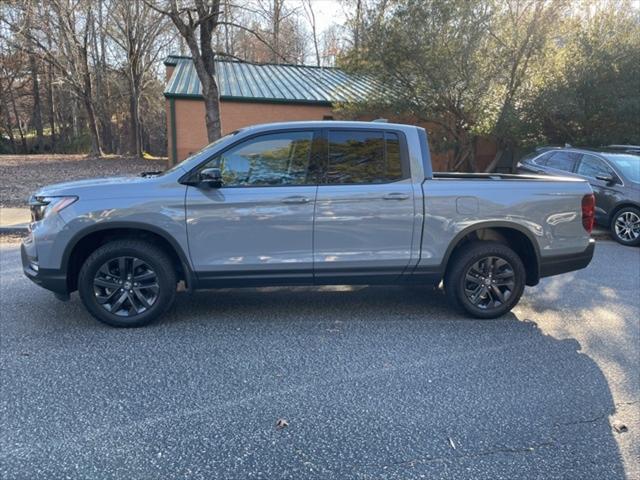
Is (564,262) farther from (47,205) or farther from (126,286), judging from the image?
(47,205)

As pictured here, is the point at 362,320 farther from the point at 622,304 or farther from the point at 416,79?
the point at 416,79

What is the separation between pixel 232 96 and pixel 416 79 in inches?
245

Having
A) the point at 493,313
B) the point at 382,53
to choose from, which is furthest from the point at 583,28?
the point at 493,313

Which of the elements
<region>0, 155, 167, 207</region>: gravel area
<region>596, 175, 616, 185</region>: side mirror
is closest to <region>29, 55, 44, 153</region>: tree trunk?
<region>0, 155, 167, 207</region>: gravel area

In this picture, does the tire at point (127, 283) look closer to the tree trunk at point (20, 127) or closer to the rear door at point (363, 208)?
the rear door at point (363, 208)

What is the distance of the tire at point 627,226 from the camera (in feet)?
28.3

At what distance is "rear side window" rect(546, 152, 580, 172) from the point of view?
978 cm

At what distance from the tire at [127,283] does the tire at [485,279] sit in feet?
9.10

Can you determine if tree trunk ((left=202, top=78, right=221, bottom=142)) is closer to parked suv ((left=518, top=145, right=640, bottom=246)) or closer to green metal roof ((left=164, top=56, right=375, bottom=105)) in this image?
green metal roof ((left=164, top=56, right=375, bottom=105))

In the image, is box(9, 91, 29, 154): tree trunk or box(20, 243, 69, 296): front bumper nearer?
box(20, 243, 69, 296): front bumper

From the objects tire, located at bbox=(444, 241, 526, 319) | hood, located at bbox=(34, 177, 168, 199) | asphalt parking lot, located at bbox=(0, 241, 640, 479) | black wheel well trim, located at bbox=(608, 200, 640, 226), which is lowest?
asphalt parking lot, located at bbox=(0, 241, 640, 479)

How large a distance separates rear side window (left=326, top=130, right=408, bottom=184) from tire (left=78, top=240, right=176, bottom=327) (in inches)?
70.5

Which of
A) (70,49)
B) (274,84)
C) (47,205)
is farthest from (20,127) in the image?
(47,205)

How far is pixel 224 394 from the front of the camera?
3.32 m
